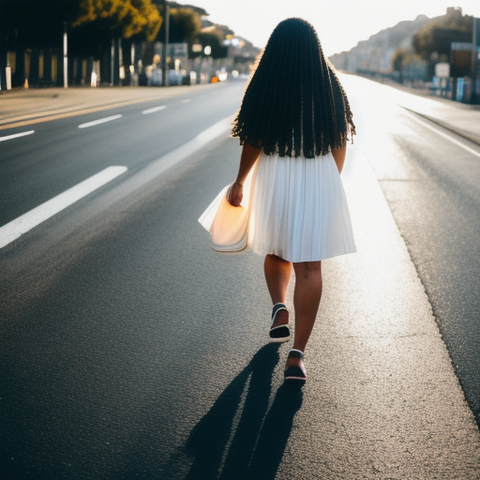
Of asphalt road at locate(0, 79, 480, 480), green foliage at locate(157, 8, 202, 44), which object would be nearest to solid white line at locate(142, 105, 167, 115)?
asphalt road at locate(0, 79, 480, 480)

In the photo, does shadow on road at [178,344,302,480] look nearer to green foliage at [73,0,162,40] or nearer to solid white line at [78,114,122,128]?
solid white line at [78,114,122,128]

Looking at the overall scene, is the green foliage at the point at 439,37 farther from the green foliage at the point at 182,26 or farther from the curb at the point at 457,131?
the curb at the point at 457,131

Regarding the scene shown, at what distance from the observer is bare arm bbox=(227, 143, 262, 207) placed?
390 centimetres

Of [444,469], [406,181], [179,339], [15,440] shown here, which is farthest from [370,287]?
[406,181]

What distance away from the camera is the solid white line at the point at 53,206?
23.2 feet

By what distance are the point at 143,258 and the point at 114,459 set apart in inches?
134

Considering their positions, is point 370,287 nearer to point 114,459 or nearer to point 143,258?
point 143,258

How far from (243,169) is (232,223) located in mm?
342

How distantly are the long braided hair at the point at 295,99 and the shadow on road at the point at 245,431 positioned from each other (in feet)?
3.68

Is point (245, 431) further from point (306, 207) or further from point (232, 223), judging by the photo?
point (232, 223)

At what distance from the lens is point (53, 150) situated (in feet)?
43.9

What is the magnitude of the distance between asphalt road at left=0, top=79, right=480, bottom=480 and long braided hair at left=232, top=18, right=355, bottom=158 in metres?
1.14

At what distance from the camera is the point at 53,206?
27.6 feet

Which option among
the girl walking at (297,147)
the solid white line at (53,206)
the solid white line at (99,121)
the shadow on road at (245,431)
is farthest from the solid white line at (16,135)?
the shadow on road at (245,431)
